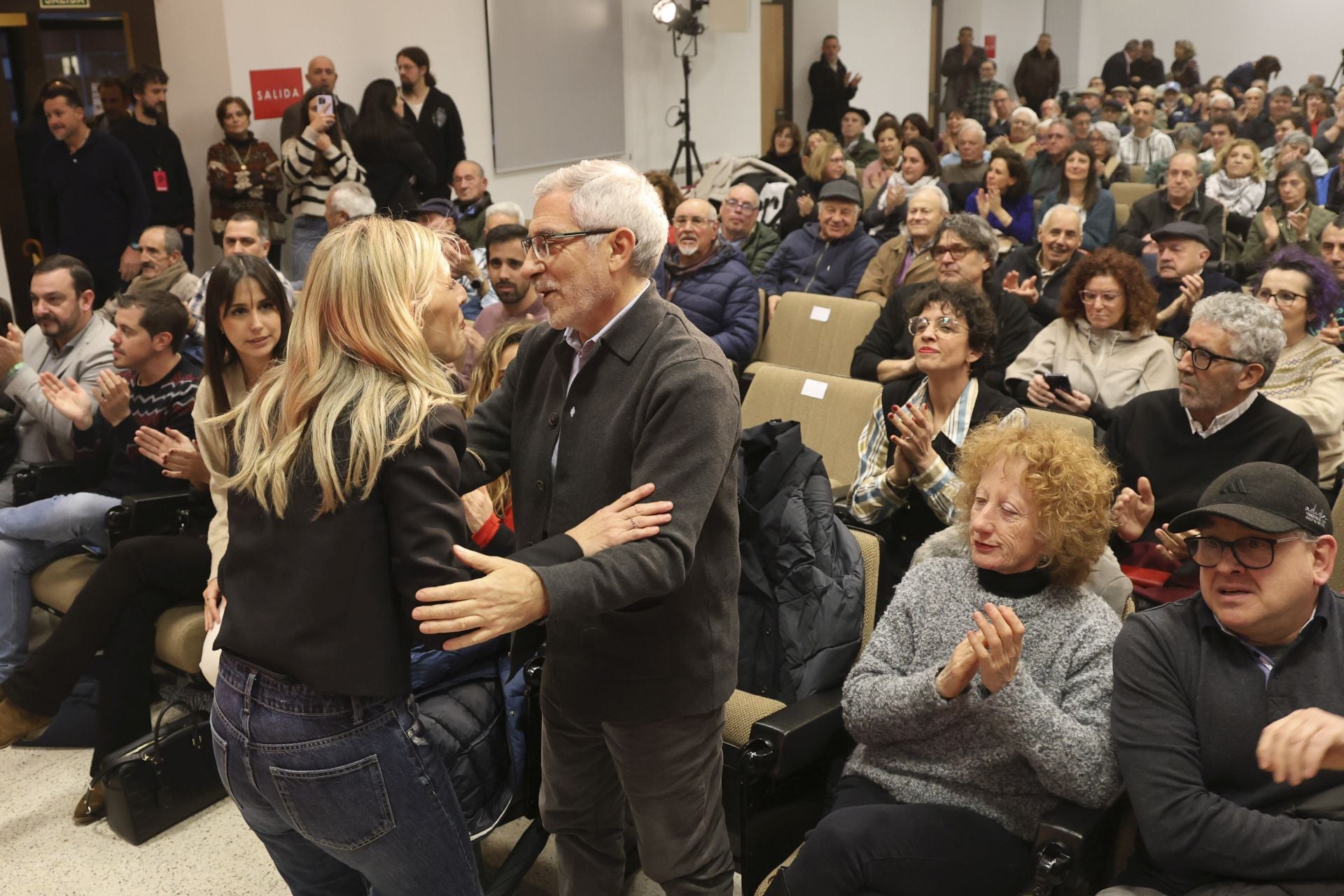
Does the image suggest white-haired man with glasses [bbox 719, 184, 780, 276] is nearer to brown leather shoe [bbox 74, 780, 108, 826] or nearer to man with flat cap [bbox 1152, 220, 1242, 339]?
man with flat cap [bbox 1152, 220, 1242, 339]

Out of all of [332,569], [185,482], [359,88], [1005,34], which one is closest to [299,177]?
[359,88]

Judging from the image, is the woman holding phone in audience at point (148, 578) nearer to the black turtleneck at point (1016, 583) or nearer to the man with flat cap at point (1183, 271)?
the black turtleneck at point (1016, 583)

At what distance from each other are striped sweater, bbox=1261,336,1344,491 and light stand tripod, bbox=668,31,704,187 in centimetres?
790

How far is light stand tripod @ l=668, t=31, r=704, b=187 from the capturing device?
11062 mm

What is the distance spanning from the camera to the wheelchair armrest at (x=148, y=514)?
3.15m

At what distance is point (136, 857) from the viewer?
9.21 ft

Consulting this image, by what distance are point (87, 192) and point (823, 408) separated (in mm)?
4572

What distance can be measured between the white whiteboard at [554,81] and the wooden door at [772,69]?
9.22 ft

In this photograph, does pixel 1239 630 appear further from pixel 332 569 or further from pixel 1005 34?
pixel 1005 34

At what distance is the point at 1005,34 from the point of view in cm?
1712

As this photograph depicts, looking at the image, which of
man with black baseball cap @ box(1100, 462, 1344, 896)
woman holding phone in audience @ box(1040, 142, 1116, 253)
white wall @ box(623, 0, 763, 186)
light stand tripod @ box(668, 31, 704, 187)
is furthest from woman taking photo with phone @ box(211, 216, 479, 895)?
light stand tripod @ box(668, 31, 704, 187)

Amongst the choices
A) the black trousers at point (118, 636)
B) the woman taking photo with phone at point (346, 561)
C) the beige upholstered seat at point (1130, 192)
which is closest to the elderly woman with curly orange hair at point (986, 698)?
the woman taking photo with phone at point (346, 561)

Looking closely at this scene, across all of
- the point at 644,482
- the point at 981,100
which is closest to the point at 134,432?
the point at 644,482

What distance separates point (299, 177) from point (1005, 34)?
13.1 m
